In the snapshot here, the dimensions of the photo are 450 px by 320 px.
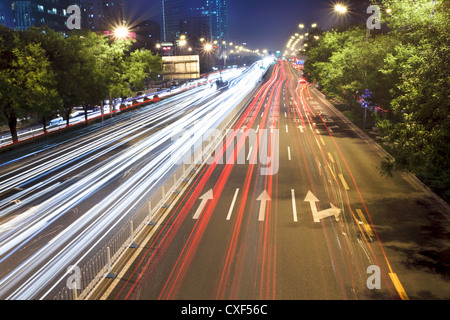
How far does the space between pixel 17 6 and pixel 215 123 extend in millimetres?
132370

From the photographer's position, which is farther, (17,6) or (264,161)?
(17,6)

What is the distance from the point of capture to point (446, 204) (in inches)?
698

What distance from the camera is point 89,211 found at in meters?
17.7

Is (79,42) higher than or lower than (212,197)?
higher

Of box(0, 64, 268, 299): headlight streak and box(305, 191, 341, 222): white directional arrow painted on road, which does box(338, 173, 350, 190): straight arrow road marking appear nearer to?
box(305, 191, 341, 222): white directional arrow painted on road

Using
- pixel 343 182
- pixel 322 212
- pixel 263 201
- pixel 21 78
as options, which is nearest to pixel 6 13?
pixel 21 78

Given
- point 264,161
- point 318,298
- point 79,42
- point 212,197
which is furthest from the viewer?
point 79,42

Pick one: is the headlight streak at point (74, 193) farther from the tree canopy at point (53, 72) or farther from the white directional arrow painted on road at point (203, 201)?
the tree canopy at point (53, 72)

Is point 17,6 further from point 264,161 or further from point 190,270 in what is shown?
point 190,270

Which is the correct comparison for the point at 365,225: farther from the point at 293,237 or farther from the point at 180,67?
the point at 180,67

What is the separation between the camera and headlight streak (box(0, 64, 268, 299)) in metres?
12.5

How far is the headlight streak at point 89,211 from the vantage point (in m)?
12.5
